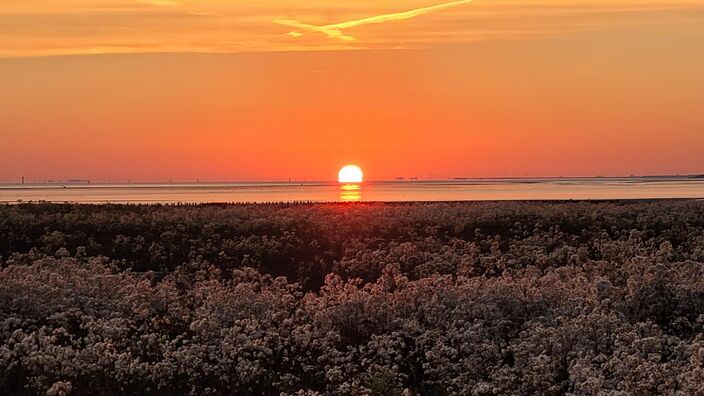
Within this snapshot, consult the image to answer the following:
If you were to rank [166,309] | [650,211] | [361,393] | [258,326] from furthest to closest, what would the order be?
1. [650,211]
2. [166,309]
3. [258,326]
4. [361,393]

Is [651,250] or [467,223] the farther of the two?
[467,223]

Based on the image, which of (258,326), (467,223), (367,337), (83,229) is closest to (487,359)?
(367,337)

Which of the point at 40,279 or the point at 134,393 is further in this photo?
the point at 40,279

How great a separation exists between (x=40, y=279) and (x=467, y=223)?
21288 mm

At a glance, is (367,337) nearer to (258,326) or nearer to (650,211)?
(258,326)

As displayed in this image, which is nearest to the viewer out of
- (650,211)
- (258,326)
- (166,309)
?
(258,326)

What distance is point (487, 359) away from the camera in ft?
45.9

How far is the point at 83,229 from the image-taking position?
3728cm

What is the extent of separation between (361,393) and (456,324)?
354cm

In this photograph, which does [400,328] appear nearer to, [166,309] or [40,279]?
[166,309]

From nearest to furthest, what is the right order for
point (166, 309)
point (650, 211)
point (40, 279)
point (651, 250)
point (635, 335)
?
point (635, 335)
point (166, 309)
point (40, 279)
point (651, 250)
point (650, 211)

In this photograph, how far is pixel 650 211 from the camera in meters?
44.6

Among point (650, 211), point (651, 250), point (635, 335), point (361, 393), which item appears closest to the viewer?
point (361, 393)

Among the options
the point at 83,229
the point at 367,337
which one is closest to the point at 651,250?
the point at 367,337
